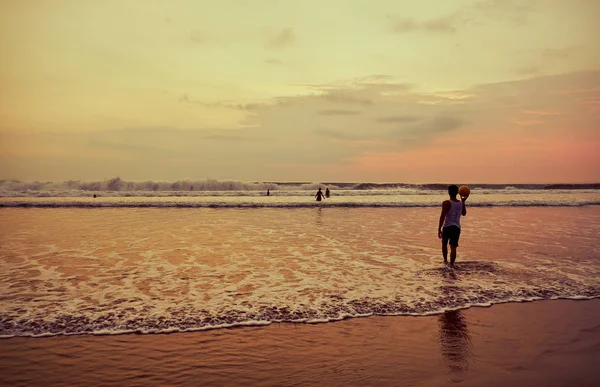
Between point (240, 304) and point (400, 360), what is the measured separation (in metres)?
3.54

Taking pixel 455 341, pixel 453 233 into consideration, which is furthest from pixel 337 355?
pixel 453 233

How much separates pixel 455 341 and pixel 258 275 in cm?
551

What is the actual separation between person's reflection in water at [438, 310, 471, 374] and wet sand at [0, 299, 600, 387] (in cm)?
2

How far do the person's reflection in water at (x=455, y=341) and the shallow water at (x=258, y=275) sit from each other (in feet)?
1.60

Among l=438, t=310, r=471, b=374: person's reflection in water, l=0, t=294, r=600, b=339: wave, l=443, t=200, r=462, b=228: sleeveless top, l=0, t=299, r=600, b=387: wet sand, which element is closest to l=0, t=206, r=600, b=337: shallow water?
l=0, t=294, r=600, b=339: wave

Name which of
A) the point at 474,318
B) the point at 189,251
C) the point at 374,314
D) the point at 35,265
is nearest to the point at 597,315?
the point at 474,318

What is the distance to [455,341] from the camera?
6129 mm

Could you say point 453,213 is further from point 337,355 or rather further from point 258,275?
point 337,355

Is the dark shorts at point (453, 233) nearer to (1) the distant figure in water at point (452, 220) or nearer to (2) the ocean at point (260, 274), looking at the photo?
(1) the distant figure in water at point (452, 220)

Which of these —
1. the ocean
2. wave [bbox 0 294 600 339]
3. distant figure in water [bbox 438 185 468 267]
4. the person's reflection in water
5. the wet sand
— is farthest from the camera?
distant figure in water [bbox 438 185 468 267]

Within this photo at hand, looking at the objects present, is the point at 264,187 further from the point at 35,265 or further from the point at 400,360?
the point at 400,360

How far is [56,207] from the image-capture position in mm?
34750

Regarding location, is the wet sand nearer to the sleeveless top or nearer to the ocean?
the ocean

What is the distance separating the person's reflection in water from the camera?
5.34m
